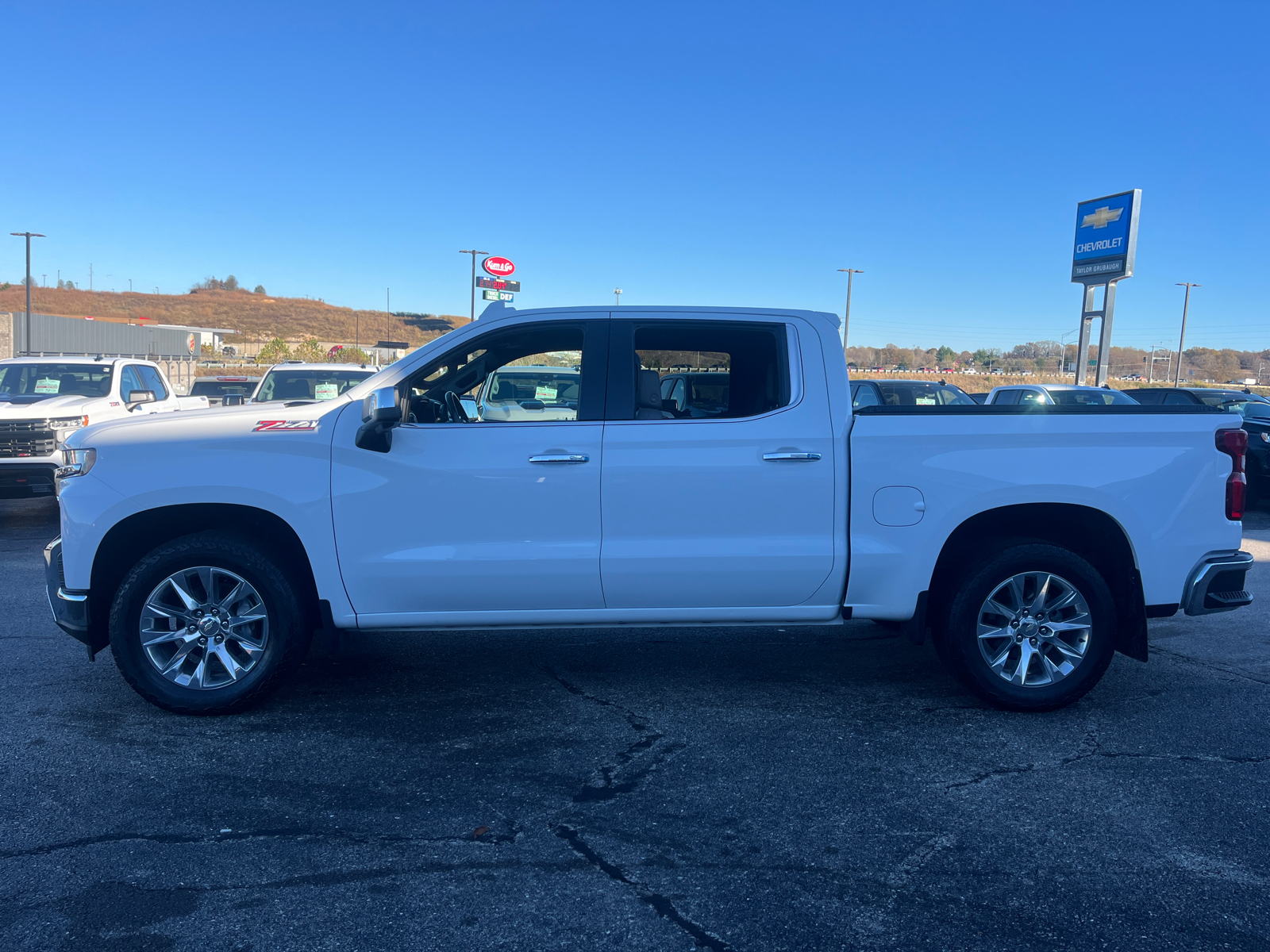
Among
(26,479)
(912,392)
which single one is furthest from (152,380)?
(912,392)

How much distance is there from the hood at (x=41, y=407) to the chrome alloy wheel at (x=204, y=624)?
22.7 ft

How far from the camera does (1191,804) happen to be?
11.7ft

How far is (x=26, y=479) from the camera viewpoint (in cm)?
967

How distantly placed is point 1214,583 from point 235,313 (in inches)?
4884

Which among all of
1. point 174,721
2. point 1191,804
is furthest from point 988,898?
point 174,721

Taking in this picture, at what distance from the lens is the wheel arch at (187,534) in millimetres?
4355

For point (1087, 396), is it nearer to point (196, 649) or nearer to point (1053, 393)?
point (1053, 393)

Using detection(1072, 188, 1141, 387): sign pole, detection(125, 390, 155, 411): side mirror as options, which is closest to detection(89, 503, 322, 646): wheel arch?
detection(125, 390, 155, 411): side mirror

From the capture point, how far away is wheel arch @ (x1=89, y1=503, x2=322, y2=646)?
14.3 feet

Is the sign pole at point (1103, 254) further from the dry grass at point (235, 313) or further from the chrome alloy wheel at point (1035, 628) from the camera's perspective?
the dry grass at point (235, 313)

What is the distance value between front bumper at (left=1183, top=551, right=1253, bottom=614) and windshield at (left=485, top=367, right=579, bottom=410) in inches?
121

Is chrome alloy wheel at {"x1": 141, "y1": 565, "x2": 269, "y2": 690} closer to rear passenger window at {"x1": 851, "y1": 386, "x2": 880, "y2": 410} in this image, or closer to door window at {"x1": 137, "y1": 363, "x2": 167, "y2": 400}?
door window at {"x1": 137, "y1": 363, "x2": 167, "y2": 400}

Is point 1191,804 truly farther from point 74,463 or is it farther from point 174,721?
point 74,463

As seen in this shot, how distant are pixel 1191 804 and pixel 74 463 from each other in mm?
5020
